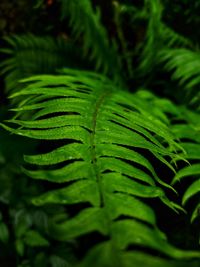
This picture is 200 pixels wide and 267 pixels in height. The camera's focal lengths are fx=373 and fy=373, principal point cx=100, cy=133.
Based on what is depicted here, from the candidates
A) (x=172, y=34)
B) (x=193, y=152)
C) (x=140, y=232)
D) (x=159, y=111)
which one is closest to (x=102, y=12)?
(x=172, y=34)

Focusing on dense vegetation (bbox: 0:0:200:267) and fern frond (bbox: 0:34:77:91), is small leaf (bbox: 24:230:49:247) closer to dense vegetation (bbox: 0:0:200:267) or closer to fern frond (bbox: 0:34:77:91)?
dense vegetation (bbox: 0:0:200:267)

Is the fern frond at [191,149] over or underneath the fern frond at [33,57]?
over

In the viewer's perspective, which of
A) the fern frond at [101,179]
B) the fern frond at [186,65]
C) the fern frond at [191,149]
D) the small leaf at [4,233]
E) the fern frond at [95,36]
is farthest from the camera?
the fern frond at [95,36]

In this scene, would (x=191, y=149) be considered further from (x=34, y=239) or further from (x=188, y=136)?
(x=34, y=239)

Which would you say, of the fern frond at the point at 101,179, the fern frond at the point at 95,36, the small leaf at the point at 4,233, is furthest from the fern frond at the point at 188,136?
the small leaf at the point at 4,233

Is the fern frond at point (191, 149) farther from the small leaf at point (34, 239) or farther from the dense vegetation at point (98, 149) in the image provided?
the small leaf at point (34, 239)

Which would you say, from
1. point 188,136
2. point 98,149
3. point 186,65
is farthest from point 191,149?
point 186,65

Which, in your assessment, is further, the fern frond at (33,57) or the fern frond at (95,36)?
the fern frond at (95,36)

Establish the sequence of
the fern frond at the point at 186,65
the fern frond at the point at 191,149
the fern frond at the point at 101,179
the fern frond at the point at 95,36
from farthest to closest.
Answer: the fern frond at the point at 95,36 < the fern frond at the point at 186,65 < the fern frond at the point at 191,149 < the fern frond at the point at 101,179

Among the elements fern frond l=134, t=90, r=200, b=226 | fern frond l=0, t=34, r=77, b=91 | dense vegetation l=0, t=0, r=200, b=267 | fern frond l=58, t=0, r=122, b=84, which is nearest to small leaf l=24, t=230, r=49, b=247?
dense vegetation l=0, t=0, r=200, b=267
